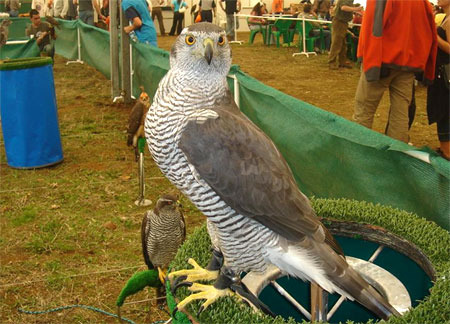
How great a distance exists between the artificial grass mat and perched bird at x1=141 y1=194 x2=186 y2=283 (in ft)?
2.51

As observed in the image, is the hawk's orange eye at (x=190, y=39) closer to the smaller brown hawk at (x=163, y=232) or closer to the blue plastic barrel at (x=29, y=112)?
the smaller brown hawk at (x=163, y=232)

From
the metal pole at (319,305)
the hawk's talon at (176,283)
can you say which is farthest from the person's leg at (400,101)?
the hawk's talon at (176,283)

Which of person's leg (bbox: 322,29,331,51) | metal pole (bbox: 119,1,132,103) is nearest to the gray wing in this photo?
metal pole (bbox: 119,1,132,103)

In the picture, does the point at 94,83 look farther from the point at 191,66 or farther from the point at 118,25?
the point at 191,66

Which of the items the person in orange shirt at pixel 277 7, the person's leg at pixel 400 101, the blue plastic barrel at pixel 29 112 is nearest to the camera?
the person's leg at pixel 400 101

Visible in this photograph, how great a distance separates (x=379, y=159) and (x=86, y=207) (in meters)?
3.02

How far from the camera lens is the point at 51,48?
11242mm

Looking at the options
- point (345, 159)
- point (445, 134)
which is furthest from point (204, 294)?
point (445, 134)

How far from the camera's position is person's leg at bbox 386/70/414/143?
15.8 feet

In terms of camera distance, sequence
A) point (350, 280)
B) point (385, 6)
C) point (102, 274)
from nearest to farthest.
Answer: point (350, 280) → point (102, 274) → point (385, 6)

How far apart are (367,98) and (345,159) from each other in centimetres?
199

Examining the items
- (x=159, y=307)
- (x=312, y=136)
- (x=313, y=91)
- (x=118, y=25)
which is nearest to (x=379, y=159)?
(x=312, y=136)

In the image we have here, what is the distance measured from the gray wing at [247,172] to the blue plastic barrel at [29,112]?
13.5 feet

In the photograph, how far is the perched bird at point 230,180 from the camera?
1.84m
